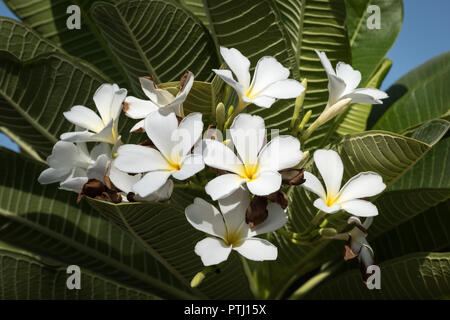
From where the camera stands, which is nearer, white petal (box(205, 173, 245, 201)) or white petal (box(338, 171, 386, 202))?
white petal (box(205, 173, 245, 201))

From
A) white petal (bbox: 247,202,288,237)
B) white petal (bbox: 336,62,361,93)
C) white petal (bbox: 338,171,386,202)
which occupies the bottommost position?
white petal (bbox: 247,202,288,237)

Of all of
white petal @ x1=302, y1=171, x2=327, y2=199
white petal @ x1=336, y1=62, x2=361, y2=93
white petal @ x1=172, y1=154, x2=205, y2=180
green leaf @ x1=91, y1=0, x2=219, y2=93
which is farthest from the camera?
green leaf @ x1=91, y1=0, x2=219, y2=93

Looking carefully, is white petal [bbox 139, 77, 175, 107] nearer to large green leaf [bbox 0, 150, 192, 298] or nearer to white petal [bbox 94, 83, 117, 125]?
white petal [bbox 94, 83, 117, 125]

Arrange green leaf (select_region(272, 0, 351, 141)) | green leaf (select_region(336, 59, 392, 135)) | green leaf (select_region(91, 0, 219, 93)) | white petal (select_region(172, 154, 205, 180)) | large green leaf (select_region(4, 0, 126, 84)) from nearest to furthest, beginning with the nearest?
white petal (select_region(172, 154, 205, 180)), green leaf (select_region(91, 0, 219, 93)), green leaf (select_region(272, 0, 351, 141)), large green leaf (select_region(4, 0, 126, 84)), green leaf (select_region(336, 59, 392, 135))

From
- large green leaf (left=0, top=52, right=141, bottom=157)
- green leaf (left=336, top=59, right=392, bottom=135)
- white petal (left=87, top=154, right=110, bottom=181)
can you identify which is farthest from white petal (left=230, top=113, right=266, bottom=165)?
green leaf (left=336, top=59, right=392, bottom=135)
